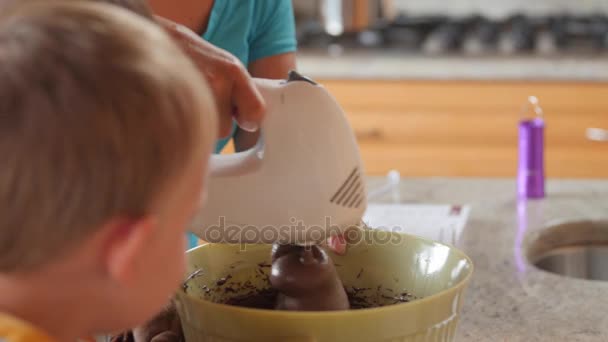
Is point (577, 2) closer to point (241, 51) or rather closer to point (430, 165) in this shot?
point (430, 165)

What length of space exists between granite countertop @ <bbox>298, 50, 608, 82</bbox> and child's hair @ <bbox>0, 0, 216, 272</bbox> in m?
2.25

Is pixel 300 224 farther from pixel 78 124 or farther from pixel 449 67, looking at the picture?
pixel 449 67

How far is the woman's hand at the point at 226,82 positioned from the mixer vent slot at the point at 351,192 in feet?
0.33

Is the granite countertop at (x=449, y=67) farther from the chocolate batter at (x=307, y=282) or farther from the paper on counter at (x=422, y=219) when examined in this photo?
the chocolate batter at (x=307, y=282)

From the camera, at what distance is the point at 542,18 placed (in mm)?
3205

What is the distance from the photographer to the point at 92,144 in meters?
0.51

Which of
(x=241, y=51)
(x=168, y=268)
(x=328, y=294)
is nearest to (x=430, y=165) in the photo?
(x=241, y=51)

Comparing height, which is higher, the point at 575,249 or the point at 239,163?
the point at 239,163

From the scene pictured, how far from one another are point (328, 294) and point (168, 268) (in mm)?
244

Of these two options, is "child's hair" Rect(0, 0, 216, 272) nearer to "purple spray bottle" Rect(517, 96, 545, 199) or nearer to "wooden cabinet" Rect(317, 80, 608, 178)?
"purple spray bottle" Rect(517, 96, 545, 199)

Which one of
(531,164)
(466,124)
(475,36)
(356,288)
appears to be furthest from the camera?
(475,36)

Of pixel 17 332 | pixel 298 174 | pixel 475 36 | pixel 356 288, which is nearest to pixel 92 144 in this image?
pixel 17 332

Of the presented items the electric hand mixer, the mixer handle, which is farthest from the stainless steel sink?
the mixer handle

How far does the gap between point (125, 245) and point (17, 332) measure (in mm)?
87
